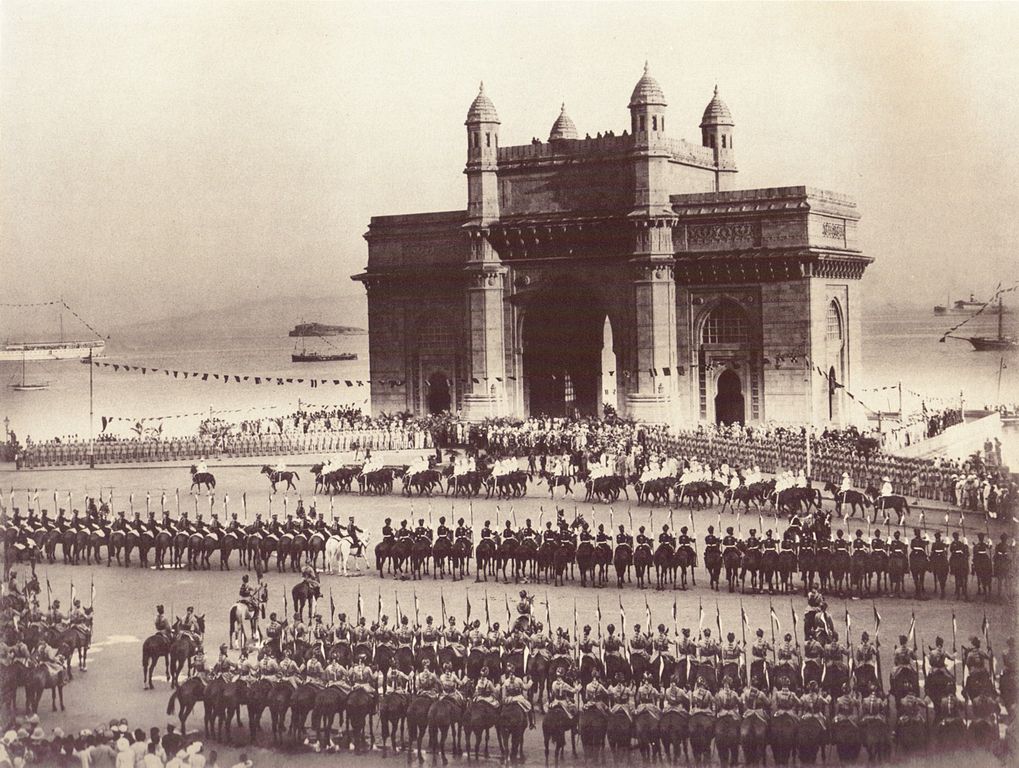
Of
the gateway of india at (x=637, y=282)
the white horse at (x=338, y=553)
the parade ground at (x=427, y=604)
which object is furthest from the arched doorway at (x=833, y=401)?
the white horse at (x=338, y=553)

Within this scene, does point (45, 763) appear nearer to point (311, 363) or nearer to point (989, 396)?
point (989, 396)

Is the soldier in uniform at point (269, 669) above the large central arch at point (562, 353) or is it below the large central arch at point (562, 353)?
below

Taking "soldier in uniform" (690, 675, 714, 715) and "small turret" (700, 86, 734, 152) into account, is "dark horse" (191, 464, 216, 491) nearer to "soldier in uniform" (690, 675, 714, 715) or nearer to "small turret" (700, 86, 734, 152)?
"soldier in uniform" (690, 675, 714, 715)

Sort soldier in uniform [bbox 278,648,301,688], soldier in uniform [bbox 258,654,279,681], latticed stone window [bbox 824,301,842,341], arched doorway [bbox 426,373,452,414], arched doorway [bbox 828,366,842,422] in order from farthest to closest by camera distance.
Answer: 1. arched doorway [bbox 426,373,452,414]
2. latticed stone window [bbox 824,301,842,341]
3. arched doorway [bbox 828,366,842,422]
4. soldier in uniform [bbox 258,654,279,681]
5. soldier in uniform [bbox 278,648,301,688]


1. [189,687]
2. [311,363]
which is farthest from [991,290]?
[311,363]

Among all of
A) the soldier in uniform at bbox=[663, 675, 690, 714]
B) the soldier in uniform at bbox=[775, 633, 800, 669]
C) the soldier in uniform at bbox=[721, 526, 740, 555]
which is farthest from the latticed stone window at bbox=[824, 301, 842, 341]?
the soldier in uniform at bbox=[663, 675, 690, 714]

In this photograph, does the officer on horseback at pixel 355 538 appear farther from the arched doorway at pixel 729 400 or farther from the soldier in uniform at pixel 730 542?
the arched doorway at pixel 729 400

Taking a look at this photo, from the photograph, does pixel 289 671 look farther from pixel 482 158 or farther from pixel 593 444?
pixel 482 158
